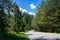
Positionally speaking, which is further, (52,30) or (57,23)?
(52,30)

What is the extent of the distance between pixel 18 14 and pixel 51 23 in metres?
9.76

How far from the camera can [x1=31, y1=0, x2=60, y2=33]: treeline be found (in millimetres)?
40938

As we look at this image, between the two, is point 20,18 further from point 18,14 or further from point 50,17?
point 50,17

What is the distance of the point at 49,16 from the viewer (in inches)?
1705

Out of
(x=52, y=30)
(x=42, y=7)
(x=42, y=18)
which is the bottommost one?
(x=52, y=30)

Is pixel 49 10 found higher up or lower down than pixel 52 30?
higher up

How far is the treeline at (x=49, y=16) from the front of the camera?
4094 cm

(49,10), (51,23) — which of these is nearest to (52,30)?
(51,23)

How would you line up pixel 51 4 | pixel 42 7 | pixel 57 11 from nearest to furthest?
1. pixel 57 11
2. pixel 51 4
3. pixel 42 7

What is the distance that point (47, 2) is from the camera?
4447cm

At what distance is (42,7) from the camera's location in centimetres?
4606

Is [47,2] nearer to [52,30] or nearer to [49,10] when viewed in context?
[49,10]

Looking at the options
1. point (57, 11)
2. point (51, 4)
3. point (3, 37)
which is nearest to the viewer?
point (3, 37)

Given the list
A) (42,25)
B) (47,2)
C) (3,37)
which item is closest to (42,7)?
(47,2)
